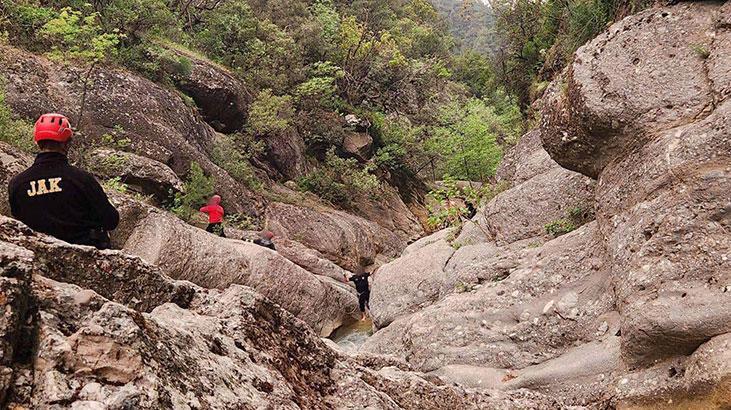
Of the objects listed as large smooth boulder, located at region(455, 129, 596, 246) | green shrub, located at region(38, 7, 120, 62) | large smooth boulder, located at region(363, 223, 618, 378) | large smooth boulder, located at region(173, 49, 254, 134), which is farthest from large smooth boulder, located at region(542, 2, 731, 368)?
large smooth boulder, located at region(173, 49, 254, 134)

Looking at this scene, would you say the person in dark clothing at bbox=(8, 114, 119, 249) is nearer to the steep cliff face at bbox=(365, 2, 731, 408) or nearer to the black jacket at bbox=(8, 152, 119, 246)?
the black jacket at bbox=(8, 152, 119, 246)

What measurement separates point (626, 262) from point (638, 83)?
3302 mm

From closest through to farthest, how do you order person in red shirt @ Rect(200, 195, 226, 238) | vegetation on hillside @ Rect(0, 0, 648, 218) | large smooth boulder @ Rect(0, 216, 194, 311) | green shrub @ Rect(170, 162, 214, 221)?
A: large smooth boulder @ Rect(0, 216, 194, 311)
person in red shirt @ Rect(200, 195, 226, 238)
green shrub @ Rect(170, 162, 214, 221)
vegetation on hillside @ Rect(0, 0, 648, 218)

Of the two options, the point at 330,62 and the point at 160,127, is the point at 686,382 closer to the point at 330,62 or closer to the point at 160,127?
the point at 160,127

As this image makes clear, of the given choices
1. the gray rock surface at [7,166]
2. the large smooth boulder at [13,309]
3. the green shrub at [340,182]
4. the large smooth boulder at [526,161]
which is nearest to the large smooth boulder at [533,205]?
the large smooth boulder at [526,161]

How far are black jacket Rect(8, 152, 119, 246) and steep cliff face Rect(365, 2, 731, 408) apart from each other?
21.5 ft

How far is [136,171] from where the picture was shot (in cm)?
1767

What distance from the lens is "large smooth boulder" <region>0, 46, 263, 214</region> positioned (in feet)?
56.5

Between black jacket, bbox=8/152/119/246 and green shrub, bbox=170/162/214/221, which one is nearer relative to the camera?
black jacket, bbox=8/152/119/246

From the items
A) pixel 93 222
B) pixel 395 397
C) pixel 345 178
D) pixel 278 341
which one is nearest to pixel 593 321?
pixel 395 397

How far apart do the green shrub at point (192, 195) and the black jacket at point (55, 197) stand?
13.0 meters

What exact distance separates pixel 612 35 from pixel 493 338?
6.30 metres

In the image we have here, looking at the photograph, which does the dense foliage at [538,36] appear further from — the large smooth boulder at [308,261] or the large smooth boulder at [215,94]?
the large smooth boulder at [215,94]

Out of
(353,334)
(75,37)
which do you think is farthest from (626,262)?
(75,37)
